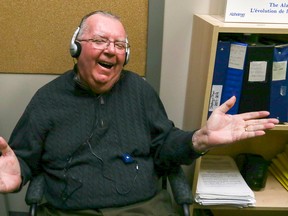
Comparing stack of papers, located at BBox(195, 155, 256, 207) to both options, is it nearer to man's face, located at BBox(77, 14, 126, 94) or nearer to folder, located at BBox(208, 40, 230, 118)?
folder, located at BBox(208, 40, 230, 118)

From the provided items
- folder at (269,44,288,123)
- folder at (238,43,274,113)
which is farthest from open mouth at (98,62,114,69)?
folder at (269,44,288,123)

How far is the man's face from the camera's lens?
4.29 feet

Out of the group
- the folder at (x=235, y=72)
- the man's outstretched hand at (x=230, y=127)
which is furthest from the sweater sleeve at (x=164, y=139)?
the folder at (x=235, y=72)

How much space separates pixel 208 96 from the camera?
138cm

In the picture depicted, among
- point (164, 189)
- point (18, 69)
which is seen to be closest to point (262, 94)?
point (164, 189)

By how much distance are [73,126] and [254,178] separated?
94cm

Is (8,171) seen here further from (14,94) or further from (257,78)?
(257,78)

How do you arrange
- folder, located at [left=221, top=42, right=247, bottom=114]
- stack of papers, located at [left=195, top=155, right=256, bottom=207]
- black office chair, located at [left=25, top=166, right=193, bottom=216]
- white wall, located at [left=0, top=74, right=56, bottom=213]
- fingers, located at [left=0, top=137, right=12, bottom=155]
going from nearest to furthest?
fingers, located at [left=0, top=137, right=12, bottom=155]
black office chair, located at [left=25, top=166, right=193, bottom=216]
folder, located at [left=221, top=42, right=247, bottom=114]
stack of papers, located at [left=195, top=155, right=256, bottom=207]
white wall, located at [left=0, top=74, right=56, bottom=213]

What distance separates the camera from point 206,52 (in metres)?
1.39

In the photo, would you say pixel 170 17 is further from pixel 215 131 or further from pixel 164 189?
pixel 164 189

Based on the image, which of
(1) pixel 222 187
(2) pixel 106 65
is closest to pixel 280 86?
(1) pixel 222 187

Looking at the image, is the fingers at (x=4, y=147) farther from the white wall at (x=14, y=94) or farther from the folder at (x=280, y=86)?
the folder at (x=280, y=86)

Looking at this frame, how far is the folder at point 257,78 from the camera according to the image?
1354 millimetres

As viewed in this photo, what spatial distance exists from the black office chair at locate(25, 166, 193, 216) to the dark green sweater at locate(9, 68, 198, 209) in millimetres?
41
